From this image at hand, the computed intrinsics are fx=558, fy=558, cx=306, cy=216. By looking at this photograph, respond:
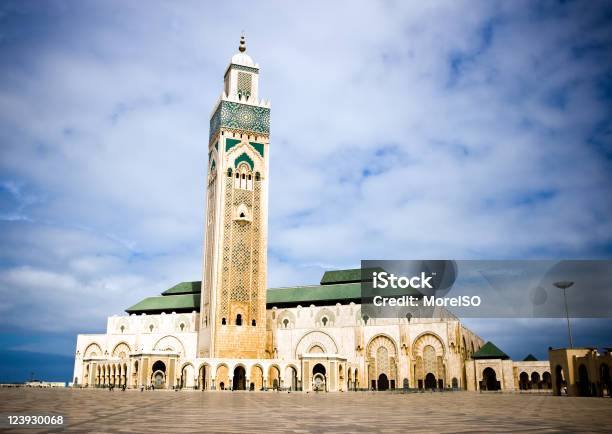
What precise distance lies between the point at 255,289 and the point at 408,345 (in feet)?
40.5

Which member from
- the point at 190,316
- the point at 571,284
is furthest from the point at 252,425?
the point at 190,316

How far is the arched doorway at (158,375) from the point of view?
3841cm

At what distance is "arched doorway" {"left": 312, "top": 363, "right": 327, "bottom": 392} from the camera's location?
3859 centimetres

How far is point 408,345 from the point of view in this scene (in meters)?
41.2

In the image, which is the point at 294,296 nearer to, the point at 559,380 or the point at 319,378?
the point at 319,378

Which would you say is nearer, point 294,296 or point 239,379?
point 239,379

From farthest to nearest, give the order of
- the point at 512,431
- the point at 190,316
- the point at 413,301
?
the point at 190,316, the point at 413,301, the point at 512,431

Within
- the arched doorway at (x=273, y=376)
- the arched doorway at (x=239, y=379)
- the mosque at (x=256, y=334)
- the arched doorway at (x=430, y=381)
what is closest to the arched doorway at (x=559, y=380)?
the mosque at (x=256, y=334)

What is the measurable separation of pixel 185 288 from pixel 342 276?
610 inches

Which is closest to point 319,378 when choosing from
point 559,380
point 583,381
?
point 559,380

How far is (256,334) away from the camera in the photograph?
140 feet

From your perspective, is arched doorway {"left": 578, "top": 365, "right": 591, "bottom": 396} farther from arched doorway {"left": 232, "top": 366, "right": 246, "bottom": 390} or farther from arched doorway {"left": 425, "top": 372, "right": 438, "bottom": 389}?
arched doorway {"left": 232, "top": 366, "right": 246, "bottom": 390}

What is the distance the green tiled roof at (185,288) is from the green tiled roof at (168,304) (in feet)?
1.86

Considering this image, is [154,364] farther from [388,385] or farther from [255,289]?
[388,385]
